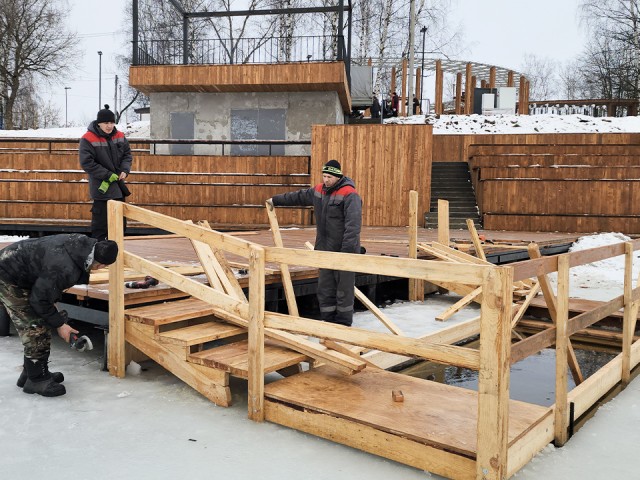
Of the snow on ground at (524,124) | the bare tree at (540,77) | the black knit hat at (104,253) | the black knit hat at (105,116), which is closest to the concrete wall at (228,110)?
the snow on ground at (524,124)

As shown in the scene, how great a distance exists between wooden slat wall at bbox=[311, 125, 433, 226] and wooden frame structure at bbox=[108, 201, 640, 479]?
9.27 metres

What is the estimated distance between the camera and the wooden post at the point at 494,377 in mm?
2982

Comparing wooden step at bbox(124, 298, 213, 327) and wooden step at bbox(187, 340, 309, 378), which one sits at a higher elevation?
wooden step at bbox(124, 298, 213, 327)

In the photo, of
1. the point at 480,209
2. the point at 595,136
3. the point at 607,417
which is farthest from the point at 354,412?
the point at 595,136

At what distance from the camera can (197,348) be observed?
4.56m

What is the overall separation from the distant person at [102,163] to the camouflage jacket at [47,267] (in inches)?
75.9

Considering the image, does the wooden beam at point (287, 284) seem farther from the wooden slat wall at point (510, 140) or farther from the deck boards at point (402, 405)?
the wooden slat wall at point (510, 140)

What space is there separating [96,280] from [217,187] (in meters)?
9.08

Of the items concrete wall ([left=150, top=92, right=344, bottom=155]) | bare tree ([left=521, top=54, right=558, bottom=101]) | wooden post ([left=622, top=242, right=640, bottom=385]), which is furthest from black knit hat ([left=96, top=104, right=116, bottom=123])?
bare tree ([left=521, top=54, right=558, bottom=101])

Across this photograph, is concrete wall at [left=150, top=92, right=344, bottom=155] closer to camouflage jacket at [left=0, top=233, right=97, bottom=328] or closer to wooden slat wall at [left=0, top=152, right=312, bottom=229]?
wooden slat wall at [left=0, top=152, right=312, bottom=229]

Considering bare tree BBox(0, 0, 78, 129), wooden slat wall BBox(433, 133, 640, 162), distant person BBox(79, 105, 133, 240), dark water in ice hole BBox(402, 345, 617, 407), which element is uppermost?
bare tree BBox(0, 0, 78, 129)

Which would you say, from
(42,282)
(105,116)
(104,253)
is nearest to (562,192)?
(105,116)

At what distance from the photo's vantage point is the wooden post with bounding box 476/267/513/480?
2.98m

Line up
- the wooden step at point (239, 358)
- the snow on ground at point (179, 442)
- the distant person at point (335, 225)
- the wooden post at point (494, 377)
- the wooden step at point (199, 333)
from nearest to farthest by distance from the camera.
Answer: the wooden post at point (494, 377)
the snow on ground at point (179, 442)
the wooden step at point (239, 358)
the wooden step at point (199, 333)
the distant person at point (335, 225)
